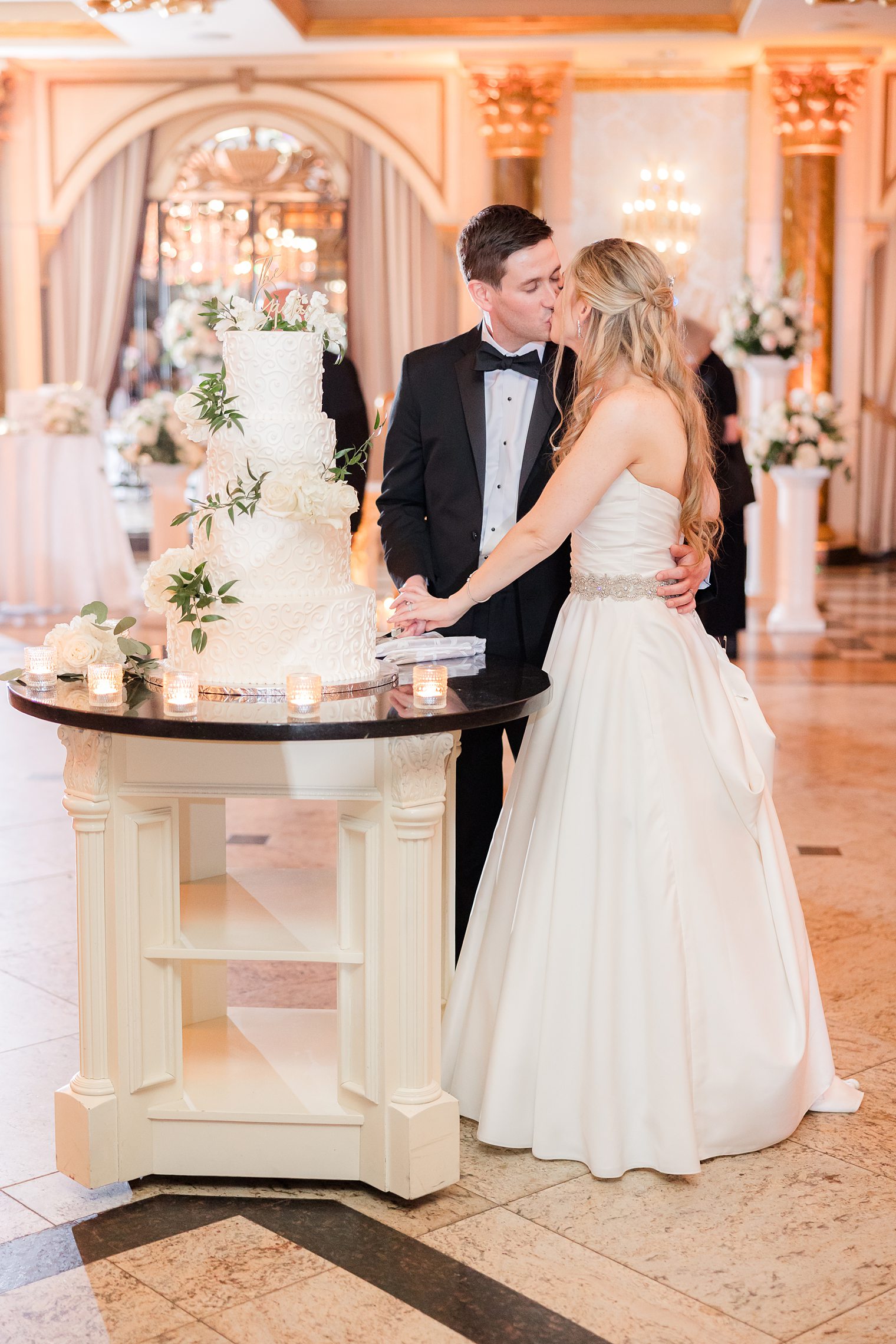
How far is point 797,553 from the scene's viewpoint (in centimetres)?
1028

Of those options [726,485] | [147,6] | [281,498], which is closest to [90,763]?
[281,498]

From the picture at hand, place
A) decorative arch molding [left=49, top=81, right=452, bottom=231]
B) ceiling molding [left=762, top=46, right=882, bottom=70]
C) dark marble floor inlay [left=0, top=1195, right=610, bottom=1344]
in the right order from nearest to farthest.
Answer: dark marble floor inlay [left=0, top=1195, right=610, bottom=1344]
ceiling molding [left=762, top=46, right=882, bottom=70]
decorative arch molding [left=49, top=81, right=452, bottom=231]

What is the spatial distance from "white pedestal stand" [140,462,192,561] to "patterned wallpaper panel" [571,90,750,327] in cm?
487

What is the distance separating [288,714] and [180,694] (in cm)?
19

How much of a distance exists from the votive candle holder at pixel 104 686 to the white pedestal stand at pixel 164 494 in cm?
831

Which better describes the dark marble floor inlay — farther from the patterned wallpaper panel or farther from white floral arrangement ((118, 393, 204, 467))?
the patterned wallpaper panel

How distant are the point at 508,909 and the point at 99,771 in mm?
880

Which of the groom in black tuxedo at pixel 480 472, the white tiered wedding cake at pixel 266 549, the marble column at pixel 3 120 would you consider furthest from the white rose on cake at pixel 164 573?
the marble column at pixel 3 120

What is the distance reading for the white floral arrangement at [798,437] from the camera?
10.1 metres

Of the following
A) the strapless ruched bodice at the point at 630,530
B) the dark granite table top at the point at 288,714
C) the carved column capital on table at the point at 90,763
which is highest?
the strapless ruched bodice at the point at 630,530

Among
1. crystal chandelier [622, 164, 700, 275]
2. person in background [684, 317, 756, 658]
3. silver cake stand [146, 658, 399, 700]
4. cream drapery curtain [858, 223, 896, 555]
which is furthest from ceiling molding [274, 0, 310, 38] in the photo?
silver cake stand [146, 658, 399, 700]

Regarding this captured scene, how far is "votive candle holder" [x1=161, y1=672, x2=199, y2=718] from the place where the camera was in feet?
8.05

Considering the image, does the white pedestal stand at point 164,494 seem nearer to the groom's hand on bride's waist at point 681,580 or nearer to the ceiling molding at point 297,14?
the ceiling molding at point 297,14

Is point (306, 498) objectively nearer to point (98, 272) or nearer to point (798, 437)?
point (798, 437)
